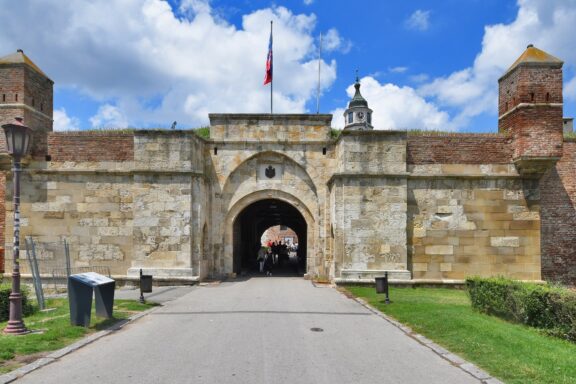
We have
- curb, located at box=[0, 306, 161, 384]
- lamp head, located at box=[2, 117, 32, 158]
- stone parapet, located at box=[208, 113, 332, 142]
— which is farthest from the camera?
stone parapet, located at box=[208, 113, 332, 142]

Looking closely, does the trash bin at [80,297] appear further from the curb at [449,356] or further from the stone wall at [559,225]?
the stone wall at [559,225]

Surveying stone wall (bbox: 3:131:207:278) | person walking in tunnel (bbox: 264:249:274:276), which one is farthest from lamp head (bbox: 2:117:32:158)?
person walking in tunnel (bbox: 264:249:274:276)

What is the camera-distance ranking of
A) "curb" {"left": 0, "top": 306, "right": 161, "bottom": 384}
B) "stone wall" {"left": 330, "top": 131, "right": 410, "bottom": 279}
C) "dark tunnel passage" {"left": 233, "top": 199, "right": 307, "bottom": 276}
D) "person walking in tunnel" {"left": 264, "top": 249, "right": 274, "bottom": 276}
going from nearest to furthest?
"curb" {"left": 0, "top": 306, "right": 161, "bottom": 384}
"stone wall" {"left": 330, "top": 131, "right": 410, "bottom": 279}
"dark tunnel passage" {"left": 233, "top": 199, "right": 307, "bottom": 276}
"person walking in tunnel" {"left": 264, "top": 249, "right": 274, "bottom": 276}

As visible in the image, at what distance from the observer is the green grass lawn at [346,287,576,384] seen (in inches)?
213

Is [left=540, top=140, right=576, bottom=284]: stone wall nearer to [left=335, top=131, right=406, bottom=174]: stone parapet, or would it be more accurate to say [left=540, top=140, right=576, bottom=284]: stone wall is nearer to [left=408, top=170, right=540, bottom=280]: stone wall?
[left=408, top=170, right=540, bottom=280]: stone wall

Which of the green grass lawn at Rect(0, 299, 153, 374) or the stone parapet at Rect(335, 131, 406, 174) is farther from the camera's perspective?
the stone parapet at Rect(335, 131, 406, 174)

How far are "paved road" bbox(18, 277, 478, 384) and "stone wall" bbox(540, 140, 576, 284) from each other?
31.0ft

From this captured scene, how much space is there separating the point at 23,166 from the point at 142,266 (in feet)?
18.1

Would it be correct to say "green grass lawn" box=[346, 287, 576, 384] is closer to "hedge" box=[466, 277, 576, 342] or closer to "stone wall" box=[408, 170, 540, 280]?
"hedge" box=[466, 277, 576, 342]

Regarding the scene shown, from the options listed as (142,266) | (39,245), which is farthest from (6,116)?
(142,266)

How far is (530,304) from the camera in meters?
8.51

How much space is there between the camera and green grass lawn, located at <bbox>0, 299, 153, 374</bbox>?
6004 millimetres

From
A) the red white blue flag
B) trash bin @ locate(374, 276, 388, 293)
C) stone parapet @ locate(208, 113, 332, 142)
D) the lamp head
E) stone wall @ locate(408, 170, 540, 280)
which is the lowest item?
Answer: trash bin @ locate(374, 276, 388, 293)

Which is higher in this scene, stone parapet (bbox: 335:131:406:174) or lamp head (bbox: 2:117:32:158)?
stone parapet (bbox: 335:131:406:174)
